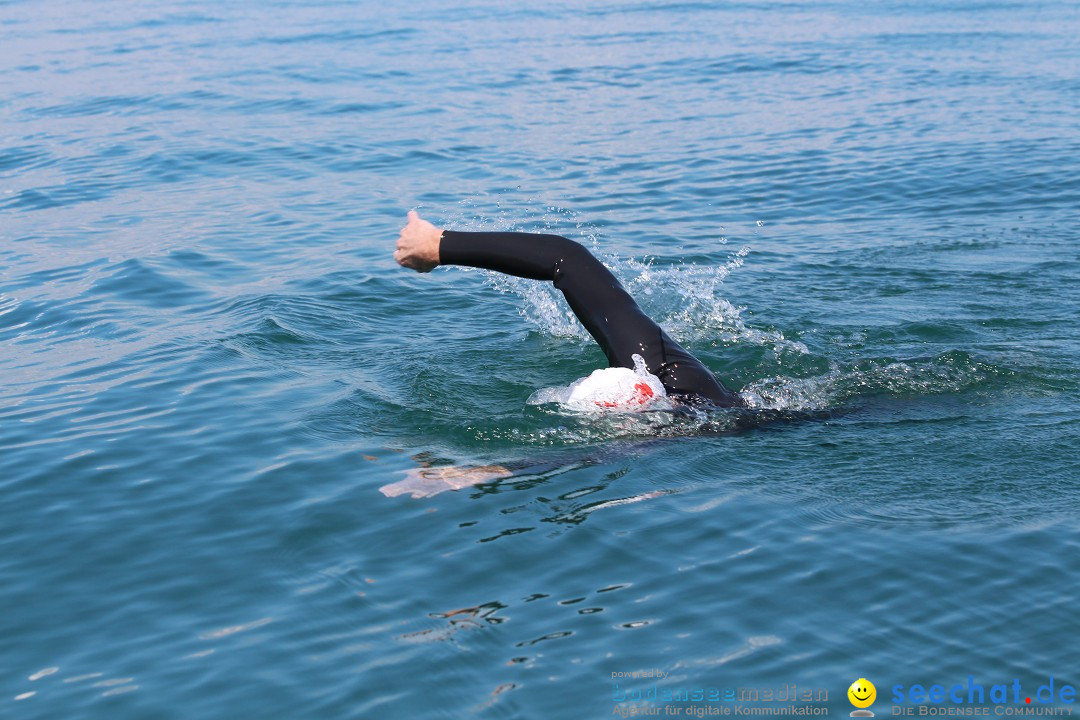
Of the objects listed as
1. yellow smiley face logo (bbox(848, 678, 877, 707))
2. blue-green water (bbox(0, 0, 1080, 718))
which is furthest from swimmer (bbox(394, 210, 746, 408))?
yellow smiley face logo (bbox(848, 678, 877, 707))

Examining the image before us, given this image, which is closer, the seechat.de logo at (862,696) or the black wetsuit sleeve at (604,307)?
the seechat.de logo at (862,696)

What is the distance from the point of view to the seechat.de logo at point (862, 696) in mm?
4328

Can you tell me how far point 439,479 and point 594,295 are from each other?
57.7 inches

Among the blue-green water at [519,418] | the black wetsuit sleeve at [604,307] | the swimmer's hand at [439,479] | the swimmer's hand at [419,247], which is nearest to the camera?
the blue-green water at [519,418]

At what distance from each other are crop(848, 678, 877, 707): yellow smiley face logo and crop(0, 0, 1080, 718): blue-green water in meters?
0.04

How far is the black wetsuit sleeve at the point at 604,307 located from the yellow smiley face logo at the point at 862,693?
2.72 meters

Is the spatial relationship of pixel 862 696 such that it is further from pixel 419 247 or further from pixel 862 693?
pixel 419 247

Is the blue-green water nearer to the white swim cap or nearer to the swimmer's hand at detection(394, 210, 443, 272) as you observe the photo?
the white swim cap

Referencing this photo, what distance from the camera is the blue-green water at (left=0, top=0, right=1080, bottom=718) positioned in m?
4.80

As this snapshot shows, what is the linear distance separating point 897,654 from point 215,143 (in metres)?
14.8

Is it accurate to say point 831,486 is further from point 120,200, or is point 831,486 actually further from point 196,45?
point 196,45

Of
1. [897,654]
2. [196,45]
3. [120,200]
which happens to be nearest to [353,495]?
[897,654]

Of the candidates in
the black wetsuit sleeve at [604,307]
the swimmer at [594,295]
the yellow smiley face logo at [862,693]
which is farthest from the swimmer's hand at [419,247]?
the yellow smiley face logo at [862,693]

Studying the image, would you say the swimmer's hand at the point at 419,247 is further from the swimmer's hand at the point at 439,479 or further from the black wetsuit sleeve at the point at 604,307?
the swimmer's hand at the point at 439,479
